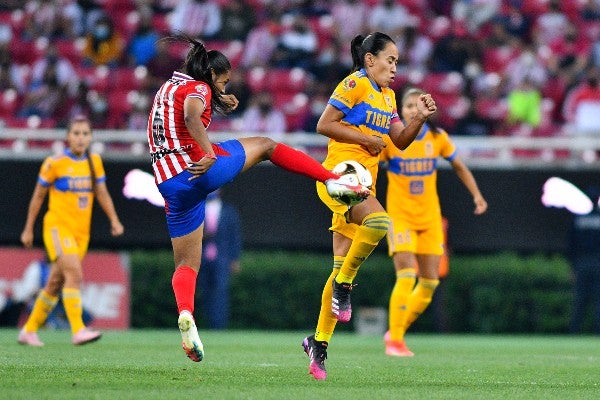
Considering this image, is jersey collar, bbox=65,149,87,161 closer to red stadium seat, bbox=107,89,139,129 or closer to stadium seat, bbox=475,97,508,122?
red stadium seat, bbox=107,89,139,129

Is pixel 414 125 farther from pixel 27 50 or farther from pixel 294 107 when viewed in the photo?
pixel 27 50

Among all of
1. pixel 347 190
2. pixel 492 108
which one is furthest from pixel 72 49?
pixel 347 190

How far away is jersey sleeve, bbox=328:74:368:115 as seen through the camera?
901 centimetres

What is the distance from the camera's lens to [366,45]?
9211 millimetres

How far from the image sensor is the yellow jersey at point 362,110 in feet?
29.6

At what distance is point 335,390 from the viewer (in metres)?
7.75

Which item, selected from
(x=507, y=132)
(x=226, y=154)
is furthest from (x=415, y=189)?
(x=507, y=132)

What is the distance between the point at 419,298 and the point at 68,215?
12.2 ft

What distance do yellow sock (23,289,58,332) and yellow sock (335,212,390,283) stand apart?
211 inches

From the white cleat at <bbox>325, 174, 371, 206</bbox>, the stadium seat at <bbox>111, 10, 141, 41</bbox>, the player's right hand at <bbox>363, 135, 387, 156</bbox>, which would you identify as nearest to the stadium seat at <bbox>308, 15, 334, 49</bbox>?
the stadium seat at <bbox>111, 10, 141, 41</bbox>

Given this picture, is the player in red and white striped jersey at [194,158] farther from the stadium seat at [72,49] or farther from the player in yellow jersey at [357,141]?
the stadium seat at [72,49]

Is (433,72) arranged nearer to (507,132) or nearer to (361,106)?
(507,132)

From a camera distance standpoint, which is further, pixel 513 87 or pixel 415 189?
pixel 513 87

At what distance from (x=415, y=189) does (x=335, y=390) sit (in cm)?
487
